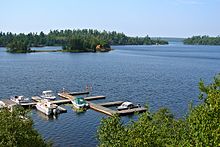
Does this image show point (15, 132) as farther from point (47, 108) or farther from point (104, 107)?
point (104, 107)

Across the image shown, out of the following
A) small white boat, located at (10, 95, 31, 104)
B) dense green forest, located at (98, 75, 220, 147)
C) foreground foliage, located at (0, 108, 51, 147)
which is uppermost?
dense green forest, located at (98, 75, 220, 147)

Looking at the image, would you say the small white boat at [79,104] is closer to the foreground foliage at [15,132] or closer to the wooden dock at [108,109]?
the wooden dock at [108,109]

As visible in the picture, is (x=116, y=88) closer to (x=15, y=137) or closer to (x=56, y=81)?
(x=56, y=81)

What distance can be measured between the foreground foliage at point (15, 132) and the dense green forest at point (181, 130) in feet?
17.8

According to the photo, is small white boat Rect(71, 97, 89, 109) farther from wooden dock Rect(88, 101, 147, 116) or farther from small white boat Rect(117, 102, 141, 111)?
small white boat Rect(117, 102, 141, 111)

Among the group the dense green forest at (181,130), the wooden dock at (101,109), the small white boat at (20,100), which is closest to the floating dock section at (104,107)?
the wooden dock at (101,109)

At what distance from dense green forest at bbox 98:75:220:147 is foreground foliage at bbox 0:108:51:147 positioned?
5.44 m

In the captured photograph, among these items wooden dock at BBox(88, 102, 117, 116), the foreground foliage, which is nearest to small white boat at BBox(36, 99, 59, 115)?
wooden dock at BBox(88, 102, 117, 116)

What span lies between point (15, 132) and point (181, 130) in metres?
11.1

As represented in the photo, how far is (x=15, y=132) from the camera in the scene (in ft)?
70.7

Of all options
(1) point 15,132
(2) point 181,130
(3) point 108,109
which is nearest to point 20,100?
(3) point 108,109

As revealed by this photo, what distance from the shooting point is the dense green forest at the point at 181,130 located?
14772 millimetres

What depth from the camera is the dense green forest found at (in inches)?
582

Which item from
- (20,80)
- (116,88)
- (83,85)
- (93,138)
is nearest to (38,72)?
(20,80)
